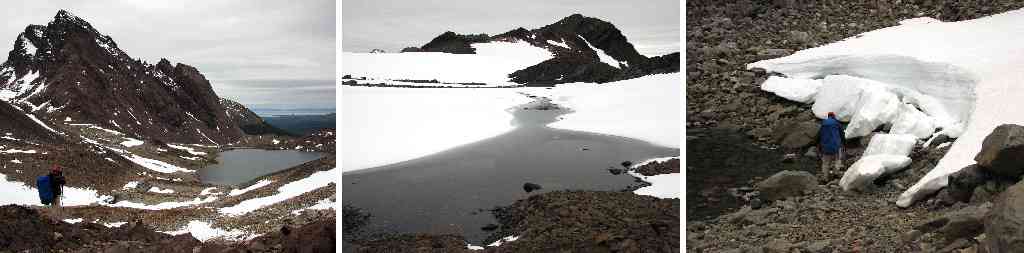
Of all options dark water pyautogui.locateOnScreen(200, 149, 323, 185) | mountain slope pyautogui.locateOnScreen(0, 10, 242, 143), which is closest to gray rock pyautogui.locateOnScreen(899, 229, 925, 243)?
dark water pyautogui.locateOnScreen(200, 149, 323, 185)

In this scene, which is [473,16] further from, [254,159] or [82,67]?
[82,67]

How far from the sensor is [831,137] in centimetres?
500

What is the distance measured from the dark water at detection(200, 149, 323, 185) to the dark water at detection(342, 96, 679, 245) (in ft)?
28.1

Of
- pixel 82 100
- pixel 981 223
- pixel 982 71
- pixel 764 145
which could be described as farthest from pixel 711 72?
pixel 82 100

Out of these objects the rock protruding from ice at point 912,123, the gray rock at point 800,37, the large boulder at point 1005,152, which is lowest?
the large boulder at point 1005,152

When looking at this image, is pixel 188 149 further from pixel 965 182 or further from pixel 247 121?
pixel 965 182

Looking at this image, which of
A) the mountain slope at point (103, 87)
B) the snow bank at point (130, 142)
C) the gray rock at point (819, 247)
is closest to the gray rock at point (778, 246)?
the gray rock at point (819, 247)

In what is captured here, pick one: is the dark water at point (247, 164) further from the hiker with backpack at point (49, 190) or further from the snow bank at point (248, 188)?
the hiker with backpack at point (49, 190)

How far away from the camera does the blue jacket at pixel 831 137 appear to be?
16.4 ft

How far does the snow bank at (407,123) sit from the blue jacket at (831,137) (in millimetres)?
3366

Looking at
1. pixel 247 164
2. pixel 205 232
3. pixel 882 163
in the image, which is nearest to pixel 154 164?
pixel 247 164

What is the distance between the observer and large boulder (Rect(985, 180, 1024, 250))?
2.55m

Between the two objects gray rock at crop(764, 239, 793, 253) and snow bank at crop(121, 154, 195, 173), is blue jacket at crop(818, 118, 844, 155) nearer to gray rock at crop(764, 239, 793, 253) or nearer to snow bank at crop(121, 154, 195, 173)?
gray rock at crop(764, 239, 793, 253)

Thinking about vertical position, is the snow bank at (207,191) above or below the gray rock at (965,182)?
below
